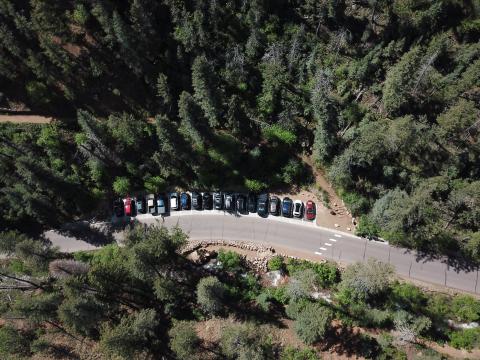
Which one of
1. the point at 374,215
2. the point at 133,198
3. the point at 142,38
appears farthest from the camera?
the point at 133,198

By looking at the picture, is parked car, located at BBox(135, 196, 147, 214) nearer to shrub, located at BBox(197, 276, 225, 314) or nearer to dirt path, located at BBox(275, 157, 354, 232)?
shrub, located at BBox(197, 276, 225, 314)

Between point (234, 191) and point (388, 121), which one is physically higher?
point (388, 121)

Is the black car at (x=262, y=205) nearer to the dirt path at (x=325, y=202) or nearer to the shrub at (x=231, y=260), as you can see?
the dirt path at (x=325, y=202)

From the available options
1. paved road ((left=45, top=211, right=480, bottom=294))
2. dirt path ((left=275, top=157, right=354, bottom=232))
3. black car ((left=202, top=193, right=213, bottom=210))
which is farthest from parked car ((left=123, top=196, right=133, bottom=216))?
dirt path ((left=275, top=157, right=354, bottom=232))

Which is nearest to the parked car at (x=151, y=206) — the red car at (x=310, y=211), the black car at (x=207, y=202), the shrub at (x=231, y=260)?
the black car at (x=207, y=202)

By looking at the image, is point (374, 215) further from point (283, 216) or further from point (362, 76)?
point (362, 76)

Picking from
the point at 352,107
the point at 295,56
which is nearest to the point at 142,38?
the point at 295,56
